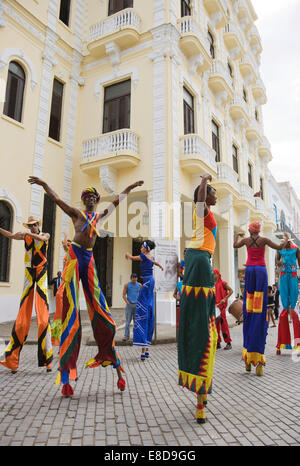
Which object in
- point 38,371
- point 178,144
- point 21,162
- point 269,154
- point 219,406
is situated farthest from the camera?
point 269,154

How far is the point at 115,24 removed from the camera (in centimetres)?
1316

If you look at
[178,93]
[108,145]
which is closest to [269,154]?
[178,93]

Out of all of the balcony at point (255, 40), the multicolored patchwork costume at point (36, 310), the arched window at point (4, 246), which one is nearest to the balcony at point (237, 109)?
the balcony at point (255, 40)

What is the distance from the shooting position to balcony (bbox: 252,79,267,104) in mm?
23345

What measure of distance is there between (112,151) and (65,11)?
697 cm

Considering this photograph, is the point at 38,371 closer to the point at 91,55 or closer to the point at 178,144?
the point at 178,144

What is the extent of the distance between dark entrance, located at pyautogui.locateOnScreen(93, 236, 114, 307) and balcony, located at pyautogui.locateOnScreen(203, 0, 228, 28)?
38.8 feet

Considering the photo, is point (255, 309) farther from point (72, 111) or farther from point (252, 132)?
point (252, 132)

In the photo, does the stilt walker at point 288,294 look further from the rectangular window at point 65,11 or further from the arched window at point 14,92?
the rectangular window at point 65,11

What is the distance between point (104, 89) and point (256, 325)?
12.0 m

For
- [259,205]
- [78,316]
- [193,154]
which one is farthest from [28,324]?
[259,205]

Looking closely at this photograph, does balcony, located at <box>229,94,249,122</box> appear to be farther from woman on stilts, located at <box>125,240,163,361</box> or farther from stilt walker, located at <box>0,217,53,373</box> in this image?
stilt walker, located at <box>0,217,53,373</box>

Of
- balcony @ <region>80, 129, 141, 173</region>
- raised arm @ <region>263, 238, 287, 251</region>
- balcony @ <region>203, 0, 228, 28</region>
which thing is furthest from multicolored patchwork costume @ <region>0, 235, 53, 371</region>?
balcony @ <region>203, 0, 228, 28</region>

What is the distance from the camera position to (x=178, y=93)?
41.1 feet
